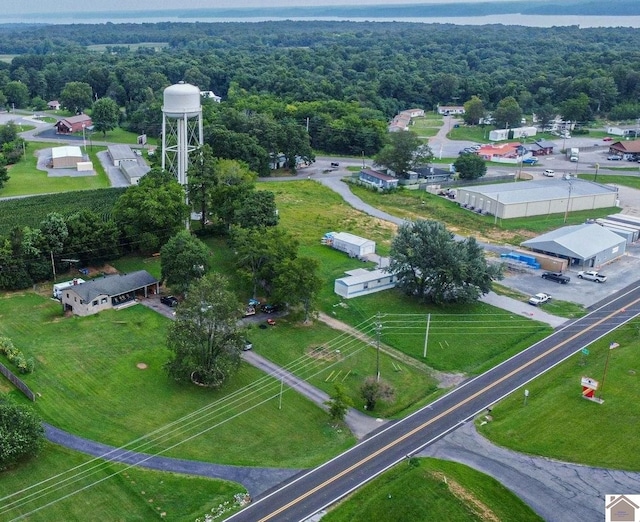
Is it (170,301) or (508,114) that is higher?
(508,114)

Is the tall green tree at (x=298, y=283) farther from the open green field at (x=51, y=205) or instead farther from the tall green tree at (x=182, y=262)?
the open green field at (x=51, y=205)

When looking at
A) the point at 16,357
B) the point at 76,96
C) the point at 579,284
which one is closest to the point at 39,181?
the point at 76,96

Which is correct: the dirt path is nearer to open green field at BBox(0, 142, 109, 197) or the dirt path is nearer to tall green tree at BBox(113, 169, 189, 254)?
tall green tree at BBox(113, 169, 189, 254)

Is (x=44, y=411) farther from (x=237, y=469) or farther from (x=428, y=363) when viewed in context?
(x=428, y=363)

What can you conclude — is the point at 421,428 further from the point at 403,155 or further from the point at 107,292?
the point at 403,155

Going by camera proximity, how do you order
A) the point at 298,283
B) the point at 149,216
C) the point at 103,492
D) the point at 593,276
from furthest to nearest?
the point at 593,276 < the point at 149,216 < the point at 298,283 < the point at 103,492

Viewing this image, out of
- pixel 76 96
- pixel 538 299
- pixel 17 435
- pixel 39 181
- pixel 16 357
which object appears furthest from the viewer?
pixel 76 96

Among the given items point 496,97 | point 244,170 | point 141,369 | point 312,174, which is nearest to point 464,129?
point 496,97

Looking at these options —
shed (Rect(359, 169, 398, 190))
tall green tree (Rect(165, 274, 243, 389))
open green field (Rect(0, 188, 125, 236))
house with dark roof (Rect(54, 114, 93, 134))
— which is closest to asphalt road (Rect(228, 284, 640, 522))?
tall green tree (Rect(165, 274, 243, 389))
